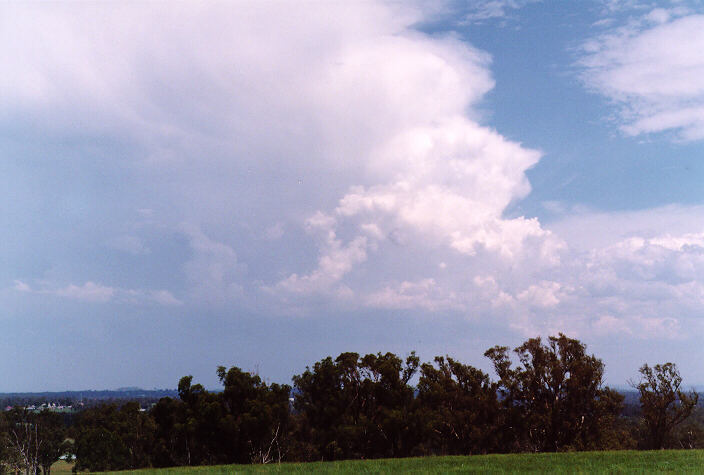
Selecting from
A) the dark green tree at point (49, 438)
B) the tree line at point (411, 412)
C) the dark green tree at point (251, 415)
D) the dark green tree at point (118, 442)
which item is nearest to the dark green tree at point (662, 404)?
the tree line at point (411, 412)

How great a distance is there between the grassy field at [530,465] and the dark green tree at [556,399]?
13.1 meters

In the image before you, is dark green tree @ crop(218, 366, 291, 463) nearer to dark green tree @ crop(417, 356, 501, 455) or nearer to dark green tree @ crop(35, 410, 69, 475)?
dark green tree @ crop(417, 356, 501, 455)

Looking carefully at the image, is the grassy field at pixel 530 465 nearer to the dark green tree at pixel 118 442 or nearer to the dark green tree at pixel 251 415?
the dark green tree at pixel 251 415

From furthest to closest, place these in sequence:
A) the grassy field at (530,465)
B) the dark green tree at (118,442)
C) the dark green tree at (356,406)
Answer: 1. the dark green tree at (118,442)
2. the dark green tree at (356,406)
3. the grassy field at (530,465)

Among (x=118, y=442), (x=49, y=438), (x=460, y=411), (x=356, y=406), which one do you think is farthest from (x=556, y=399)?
(x=49, y=438)

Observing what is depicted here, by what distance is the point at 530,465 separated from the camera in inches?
878

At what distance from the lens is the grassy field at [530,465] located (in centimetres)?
2044

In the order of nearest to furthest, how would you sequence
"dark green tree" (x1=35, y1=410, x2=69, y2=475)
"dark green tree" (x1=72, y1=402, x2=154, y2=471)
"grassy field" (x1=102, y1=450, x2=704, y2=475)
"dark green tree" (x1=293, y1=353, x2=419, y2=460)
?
"grassy field" (x1=102, y1=450, x2=704, y2=475) < "dark green tree" (x1=293, y1=353, x2=419, y2=460) < "dark green tree" (x1=72, y1=402, x2=154, y2=471) < "dark green tree" (x1=35, y1=410, x2=69, y2=475)

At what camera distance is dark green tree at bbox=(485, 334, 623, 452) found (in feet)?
128

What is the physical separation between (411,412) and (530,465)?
15970mm

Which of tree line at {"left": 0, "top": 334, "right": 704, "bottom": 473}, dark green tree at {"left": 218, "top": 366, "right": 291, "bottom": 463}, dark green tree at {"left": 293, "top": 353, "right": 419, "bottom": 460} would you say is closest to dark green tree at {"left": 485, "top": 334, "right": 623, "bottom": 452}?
tree line at {"left": 0, "top": 334, "right": 704, "bottom": 473}

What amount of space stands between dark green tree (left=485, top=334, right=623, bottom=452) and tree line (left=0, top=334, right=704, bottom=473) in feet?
0.23

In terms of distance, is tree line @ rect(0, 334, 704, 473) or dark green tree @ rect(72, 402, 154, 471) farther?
dark green tree @ rect(72, 402, 154, 471)

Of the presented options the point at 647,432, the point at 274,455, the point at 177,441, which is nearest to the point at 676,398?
the point at 647,432
